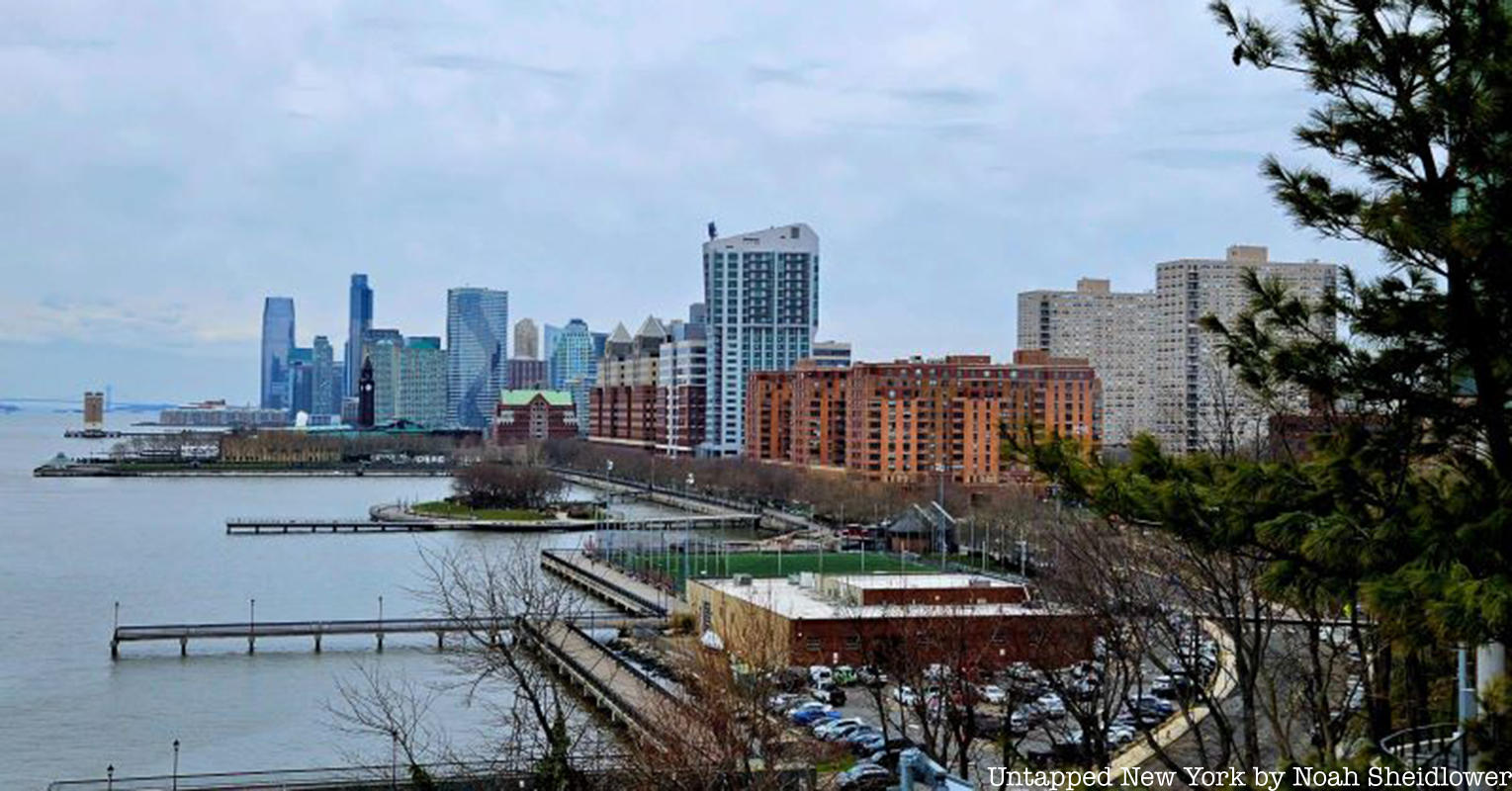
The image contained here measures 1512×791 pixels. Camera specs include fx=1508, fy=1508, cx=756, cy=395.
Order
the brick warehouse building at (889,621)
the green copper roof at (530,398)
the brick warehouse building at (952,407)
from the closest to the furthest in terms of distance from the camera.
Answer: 1. the brick warehouse building at (889,621)
2. the brick warehouse building at (952,407)
3. the green copper roof at (530,398)

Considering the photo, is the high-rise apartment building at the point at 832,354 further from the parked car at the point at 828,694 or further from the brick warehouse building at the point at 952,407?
the parked car at the point at 828,694

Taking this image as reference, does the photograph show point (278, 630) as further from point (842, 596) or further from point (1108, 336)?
point (1108, 336)

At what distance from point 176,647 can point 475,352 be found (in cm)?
11574

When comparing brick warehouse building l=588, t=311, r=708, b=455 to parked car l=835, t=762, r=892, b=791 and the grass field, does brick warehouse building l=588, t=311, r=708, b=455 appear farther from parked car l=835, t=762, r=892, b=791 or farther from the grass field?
parked car l=835, t=762, r=892, b=791

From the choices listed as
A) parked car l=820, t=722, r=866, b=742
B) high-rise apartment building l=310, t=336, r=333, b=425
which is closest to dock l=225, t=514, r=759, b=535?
parked car l=820, t=722, r=866, b=742

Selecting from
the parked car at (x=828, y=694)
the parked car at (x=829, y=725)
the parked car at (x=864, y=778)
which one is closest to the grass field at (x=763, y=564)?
the parked car at (x=828, y=694)

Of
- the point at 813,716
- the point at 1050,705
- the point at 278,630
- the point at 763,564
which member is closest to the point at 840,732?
the point at 813,716

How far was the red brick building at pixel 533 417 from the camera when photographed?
249 ft

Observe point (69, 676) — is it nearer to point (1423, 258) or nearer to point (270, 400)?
point (1423, 258)

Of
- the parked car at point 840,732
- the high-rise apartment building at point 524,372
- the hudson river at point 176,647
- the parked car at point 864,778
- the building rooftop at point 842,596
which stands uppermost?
the high-rise apartment building at point 524,372

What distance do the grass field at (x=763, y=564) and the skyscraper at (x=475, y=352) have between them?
96.8 metres

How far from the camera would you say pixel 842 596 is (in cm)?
1684

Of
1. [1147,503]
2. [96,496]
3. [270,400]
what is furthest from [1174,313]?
[270,400]

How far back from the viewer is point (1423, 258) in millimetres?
3607
